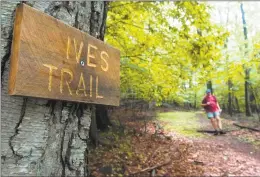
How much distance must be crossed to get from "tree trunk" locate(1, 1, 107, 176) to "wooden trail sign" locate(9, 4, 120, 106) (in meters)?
0.06

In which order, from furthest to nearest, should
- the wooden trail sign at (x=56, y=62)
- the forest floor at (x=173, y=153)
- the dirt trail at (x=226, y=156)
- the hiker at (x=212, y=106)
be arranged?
the hiker at (x=212, y=106) → the dirt trail at (x=226, y=156) → the forest floor at (x=173, y=153) → the wooden trail sign at (x=56, y=62)

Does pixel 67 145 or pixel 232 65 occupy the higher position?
pixel 232 65

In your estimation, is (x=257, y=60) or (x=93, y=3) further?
(x=257, y=60)

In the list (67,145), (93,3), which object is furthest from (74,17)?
(67,145)

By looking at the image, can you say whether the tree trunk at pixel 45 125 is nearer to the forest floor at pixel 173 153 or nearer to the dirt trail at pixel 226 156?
the forest floor at pixel 173 153

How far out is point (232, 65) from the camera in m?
7.32

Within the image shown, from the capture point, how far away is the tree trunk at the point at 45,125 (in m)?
0.76

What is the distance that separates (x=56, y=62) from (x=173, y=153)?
5.34 metres

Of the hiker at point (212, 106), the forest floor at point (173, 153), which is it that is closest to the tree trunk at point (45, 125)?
the forest floor at point (173, 153)

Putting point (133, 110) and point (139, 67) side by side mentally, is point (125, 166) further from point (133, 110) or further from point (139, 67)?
point (133, 110)

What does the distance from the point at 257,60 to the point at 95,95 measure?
250 inches

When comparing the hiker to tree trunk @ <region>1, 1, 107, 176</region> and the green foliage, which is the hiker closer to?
the green foliage

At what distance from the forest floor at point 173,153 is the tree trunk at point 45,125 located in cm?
351

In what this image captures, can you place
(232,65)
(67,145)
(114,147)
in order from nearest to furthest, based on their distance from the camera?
(67,145), (114,147), (232,65)
